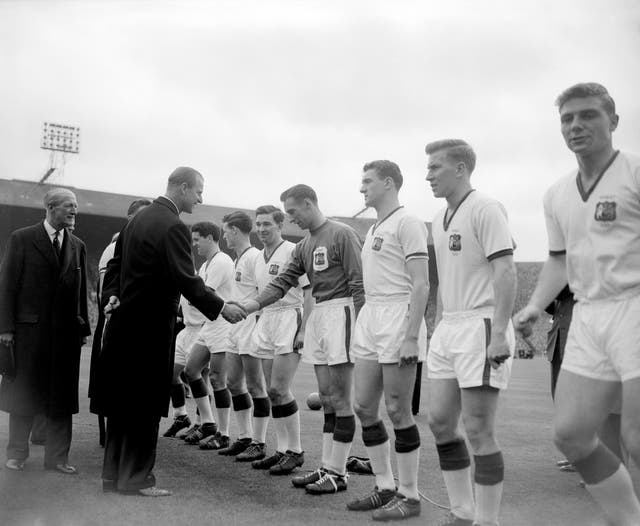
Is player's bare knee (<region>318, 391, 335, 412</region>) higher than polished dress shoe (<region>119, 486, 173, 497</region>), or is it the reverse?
player's bare knee (<region>318, 391, 335, 412</region>)

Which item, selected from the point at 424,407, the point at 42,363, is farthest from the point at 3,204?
the point at 42,363

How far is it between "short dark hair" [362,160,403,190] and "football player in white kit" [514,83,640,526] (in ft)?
5.95

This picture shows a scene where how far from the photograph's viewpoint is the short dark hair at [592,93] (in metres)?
3.38

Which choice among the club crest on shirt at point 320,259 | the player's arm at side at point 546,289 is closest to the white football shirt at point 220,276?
the club crest on shirt at point 320,259

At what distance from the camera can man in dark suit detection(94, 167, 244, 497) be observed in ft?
16.8

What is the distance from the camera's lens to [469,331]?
4.01m

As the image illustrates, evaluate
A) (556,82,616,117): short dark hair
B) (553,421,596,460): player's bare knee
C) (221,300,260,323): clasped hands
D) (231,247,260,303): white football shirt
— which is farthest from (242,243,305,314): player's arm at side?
(553,421,596,460): player's bare knee

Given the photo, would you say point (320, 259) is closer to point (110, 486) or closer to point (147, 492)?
point (147, 492)

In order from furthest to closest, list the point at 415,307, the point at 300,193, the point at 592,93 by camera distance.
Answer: the point at 300,193
the point at 415,307
the point at 592,93

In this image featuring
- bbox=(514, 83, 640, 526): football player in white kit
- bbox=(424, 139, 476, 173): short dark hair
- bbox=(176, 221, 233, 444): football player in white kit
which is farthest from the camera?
bbox=(176, 221, 233, 444): football player in white kit

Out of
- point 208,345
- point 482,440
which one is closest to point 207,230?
point 208,345

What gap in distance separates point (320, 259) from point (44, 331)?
2.35 meters

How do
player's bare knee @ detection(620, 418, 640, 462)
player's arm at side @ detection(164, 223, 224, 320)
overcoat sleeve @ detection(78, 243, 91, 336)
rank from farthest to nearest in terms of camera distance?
overcoat sleeve @ detection(78, 243, 91, 336), player's arm at side @ detection(164, 223, 224, 320), player's bare knee @ detection(620, 418, 640, 462)

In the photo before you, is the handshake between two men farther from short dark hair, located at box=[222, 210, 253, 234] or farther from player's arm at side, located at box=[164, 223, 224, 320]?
short dark hair, located at box=[222, 210, 253, 234]
